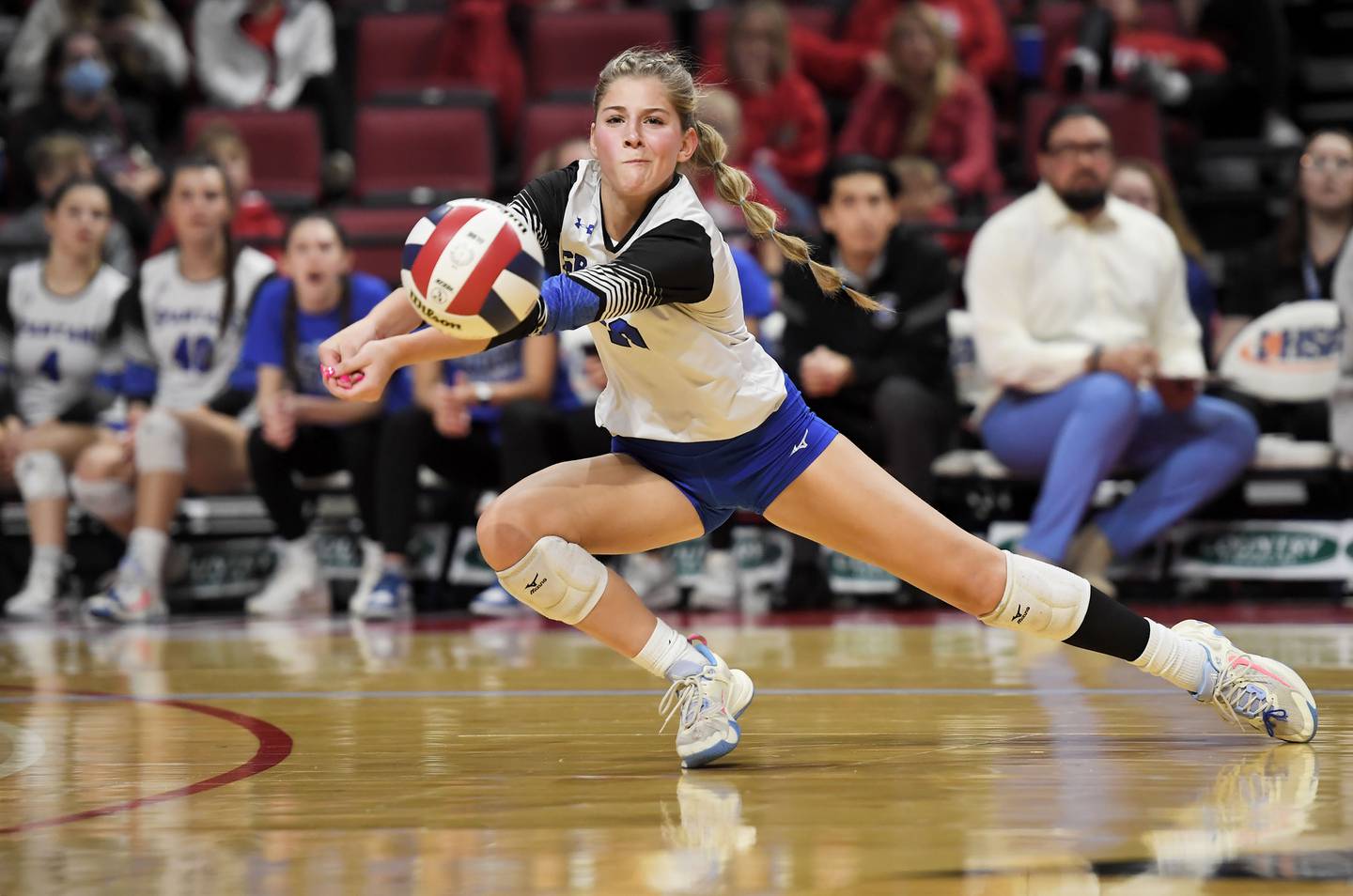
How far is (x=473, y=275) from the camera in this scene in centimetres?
276

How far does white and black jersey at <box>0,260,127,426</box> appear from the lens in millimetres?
7332

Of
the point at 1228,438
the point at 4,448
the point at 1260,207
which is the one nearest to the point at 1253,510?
the point at 1228,438

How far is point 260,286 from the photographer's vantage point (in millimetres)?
7070

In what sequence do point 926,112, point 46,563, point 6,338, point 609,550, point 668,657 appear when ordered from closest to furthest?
point 668,657 < point 609,550 < point 46,563 < point 6,338 < point 926,112

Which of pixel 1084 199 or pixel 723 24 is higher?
pixel 723 24

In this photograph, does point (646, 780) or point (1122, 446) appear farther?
point (1122, 446)

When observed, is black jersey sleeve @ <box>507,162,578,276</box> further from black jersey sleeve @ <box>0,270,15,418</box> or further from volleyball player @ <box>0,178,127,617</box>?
black jersey sleeve @ <box>0,270,15,418</box>

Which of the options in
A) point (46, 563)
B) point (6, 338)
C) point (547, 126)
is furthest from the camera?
point (547, 126)

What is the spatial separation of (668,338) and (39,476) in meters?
4.48

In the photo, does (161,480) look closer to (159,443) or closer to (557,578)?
(159,443)

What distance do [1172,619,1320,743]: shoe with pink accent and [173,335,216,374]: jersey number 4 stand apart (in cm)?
474

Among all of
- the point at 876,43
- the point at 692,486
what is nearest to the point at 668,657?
the point at 692,486

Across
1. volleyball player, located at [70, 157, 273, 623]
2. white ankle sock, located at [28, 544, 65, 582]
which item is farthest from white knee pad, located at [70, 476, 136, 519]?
white ankle sock, located at [28, 544, 65, 582]

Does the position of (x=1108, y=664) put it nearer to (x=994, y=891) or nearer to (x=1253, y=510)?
(x=1253, y=510)
